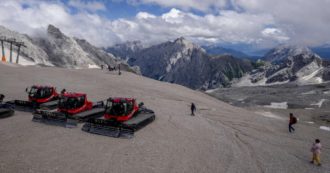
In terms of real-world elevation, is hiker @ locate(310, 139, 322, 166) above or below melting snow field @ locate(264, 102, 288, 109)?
below

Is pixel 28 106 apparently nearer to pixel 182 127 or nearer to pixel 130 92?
pixel 182 127

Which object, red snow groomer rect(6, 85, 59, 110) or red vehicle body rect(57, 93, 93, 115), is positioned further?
red snow groomer rect(6, 85, 59, 110)

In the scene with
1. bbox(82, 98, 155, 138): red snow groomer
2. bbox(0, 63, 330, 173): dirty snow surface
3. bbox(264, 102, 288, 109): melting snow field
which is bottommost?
bbox(0, 63, 330, 173): dirty snow surface

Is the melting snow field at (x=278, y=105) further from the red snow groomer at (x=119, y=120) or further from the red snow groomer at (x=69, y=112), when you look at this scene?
the red snow groomer at (x=69, y=112)

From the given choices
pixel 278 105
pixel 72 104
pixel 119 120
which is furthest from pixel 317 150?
pixel 278 105

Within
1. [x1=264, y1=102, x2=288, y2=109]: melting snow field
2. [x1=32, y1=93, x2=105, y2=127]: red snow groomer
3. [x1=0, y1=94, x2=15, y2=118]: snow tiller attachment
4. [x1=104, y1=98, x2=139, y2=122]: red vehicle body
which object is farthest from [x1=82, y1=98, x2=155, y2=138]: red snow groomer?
[x1=264, y1=102, x2=288, y2=109]: melting snow field

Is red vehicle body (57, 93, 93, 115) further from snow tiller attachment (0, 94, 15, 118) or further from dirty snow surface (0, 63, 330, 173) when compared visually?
snow tiller attachment (0, 94, 15, 118)

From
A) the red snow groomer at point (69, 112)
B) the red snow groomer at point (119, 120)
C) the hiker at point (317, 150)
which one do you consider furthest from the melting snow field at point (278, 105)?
the hiker at point (317, 150)
